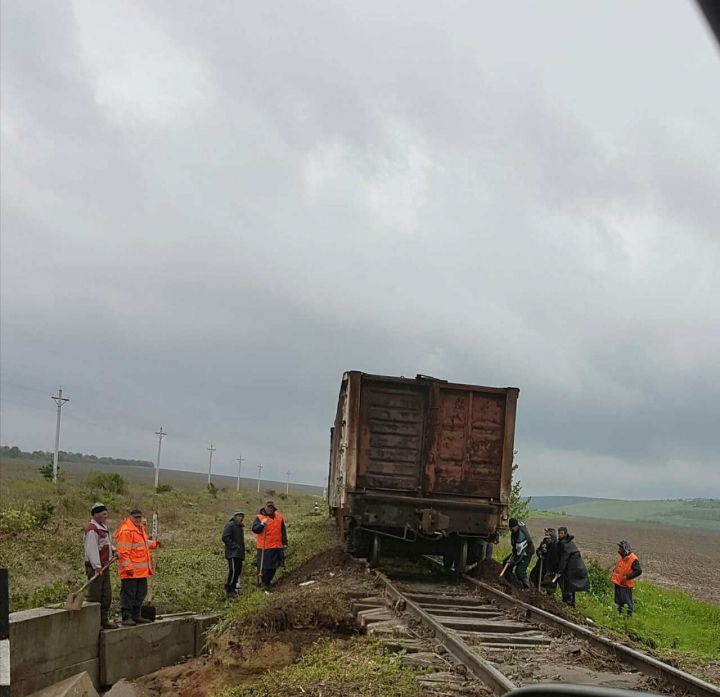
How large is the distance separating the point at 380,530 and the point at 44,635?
5703 millimetres

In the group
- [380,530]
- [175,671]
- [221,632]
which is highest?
[380,530]

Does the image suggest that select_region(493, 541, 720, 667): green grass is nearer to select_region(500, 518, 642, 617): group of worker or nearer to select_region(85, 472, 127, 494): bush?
select_region(500, 518, 642, 617): group of worker

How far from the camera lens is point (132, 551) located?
1045cm

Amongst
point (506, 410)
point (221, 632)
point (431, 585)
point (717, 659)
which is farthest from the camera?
point (506, 410)

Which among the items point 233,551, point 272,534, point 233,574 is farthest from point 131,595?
point 272,534

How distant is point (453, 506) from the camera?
41.0ft

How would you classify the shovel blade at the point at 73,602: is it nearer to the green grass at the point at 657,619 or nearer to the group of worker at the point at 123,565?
the group of worker at the point at 123,565

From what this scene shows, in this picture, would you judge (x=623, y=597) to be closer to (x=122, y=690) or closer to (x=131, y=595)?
(x=131, y=595)

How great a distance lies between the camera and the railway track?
6301mm

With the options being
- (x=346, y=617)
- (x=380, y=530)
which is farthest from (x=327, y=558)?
(x=346, y=617)

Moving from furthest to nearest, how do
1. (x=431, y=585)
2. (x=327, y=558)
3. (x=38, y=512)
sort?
(x=38, y=512), (x=327, y=558), (x=431, y=585)

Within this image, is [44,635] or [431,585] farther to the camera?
[431,585]

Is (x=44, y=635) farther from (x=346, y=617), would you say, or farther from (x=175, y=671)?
(x=346, y=617)

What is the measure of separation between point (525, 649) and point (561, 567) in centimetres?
527
